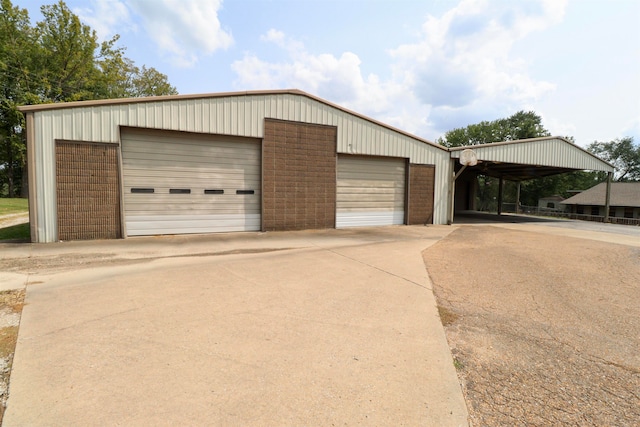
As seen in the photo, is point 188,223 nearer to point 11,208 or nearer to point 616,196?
point 11,208

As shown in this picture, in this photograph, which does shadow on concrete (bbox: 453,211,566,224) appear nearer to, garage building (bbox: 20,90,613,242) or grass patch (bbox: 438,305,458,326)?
garage building (bbox: 20,90,613,242)

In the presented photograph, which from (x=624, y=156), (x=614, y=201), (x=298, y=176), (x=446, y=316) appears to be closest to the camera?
(x=446, y=316)

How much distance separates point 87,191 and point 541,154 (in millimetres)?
21100

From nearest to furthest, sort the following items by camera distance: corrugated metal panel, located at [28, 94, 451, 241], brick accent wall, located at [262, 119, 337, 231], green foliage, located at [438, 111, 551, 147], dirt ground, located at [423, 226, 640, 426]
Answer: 1. dirt ground, located at [423, 226, 640, 426]
2. corrugated metal panel, located at [28, 94, 451, 241]
3. brick accent wall, located at [262, 119, 337, 231]
4. green foliage, located at [438, 111, 551, 147]

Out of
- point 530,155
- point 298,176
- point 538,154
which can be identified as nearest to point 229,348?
point 298,176

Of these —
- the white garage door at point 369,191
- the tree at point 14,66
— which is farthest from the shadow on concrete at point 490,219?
the tree at point 14,66

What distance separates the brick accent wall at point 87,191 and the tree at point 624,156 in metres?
79.9

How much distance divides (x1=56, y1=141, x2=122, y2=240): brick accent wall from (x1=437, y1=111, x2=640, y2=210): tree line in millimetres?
50238

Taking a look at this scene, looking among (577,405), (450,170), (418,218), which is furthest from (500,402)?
(450,170)

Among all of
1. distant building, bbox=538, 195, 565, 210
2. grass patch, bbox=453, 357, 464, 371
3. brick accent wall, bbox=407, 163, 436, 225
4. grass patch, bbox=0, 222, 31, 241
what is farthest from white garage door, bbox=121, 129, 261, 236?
distant building, bbox=538, 195, 565, 210

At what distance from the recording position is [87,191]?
859 cm

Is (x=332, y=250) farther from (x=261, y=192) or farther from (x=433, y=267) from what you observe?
(x=261, y=192)

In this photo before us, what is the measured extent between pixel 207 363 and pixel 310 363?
867mm

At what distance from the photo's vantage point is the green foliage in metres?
51.3
